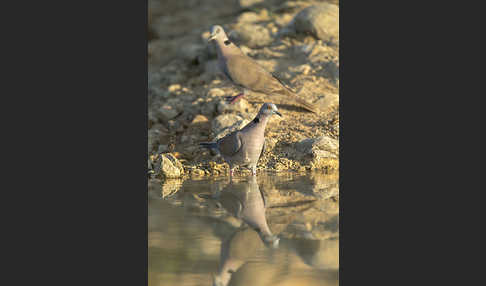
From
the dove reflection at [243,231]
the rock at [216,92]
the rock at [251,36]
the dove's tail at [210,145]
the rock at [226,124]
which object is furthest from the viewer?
the rock at [251,36]

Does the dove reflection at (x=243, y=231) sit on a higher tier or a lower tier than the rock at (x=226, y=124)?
lower

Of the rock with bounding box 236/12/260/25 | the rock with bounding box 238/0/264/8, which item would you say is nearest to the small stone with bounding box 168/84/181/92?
the rock with bounding box 236/12/260/25

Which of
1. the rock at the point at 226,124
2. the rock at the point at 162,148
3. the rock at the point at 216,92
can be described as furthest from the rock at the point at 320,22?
the rock at the point at 162,148

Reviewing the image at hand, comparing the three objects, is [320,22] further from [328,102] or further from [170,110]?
[170,110]

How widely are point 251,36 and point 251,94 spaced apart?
7.90ft

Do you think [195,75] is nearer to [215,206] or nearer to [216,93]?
[216,93]

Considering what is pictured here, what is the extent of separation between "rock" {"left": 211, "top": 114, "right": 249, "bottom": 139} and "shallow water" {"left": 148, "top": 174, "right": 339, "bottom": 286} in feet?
4.53

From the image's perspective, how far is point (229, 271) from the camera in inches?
165

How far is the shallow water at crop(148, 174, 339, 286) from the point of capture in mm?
4148

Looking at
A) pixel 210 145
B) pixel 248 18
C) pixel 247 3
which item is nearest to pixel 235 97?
pixel 210 145

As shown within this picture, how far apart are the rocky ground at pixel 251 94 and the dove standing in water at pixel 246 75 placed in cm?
22

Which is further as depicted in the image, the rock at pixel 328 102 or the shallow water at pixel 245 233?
the rock at pixel 328 102

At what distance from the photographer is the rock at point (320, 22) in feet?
34.1

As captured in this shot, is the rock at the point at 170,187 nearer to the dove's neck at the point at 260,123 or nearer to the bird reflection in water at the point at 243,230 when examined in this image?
the bird reflection in water at the point at 243,230
